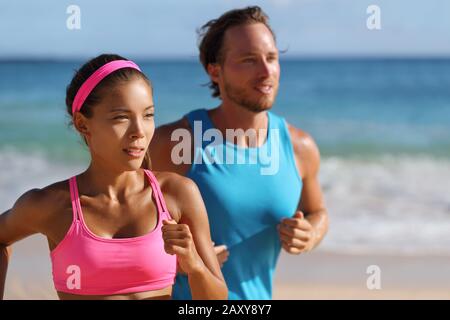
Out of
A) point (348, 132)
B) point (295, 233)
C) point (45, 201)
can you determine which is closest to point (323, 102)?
point (348, 132)

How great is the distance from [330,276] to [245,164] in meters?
4.00

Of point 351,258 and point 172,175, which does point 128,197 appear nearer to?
point 172,175

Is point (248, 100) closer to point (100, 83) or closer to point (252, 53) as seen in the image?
point (252, 53)

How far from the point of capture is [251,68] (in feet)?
12.4

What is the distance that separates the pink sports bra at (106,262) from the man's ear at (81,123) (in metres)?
0.25

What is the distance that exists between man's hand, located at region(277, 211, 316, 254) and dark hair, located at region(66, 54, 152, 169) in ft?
3.37

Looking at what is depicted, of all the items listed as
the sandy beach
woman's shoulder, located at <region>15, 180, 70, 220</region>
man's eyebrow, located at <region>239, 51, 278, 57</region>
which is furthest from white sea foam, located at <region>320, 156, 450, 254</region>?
woman's shoulder, located at <region>15, 180, 70, 220</region>

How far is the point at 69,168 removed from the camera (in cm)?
1278

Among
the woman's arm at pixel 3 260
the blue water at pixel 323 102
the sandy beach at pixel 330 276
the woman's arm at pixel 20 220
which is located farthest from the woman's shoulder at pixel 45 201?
the blue water at pixel 323 102

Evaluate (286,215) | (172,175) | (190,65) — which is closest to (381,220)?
(286,215)

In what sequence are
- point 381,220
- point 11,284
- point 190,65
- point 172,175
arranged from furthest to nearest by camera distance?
1. point 190,65
2. point 381,220
3. point 11,284
4. point 172,175

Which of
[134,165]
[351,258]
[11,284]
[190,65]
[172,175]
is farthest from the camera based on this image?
[190,65]

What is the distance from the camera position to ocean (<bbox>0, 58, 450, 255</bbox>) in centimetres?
1005

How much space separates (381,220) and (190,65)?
13067 millimetres
